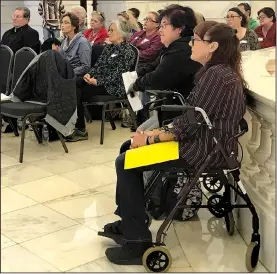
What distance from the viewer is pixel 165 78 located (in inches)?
137

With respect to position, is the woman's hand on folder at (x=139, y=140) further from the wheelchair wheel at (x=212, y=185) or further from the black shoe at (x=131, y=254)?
the wheelchair wheel at (x=212, y=185)

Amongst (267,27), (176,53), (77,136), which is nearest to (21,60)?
(77,136)

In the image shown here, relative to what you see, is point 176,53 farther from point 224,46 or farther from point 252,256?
point 252,256

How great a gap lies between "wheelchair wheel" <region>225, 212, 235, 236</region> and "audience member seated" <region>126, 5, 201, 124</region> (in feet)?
2.72

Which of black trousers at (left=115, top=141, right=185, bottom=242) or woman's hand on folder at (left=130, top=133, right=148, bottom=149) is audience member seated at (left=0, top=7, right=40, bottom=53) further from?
black trousers at (left=115, top=141, right=185, bottom=242)

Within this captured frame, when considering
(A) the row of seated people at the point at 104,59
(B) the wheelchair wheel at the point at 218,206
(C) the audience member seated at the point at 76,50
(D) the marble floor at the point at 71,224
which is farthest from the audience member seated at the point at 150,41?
(B) the wheelchair wheel at the point at 218,206

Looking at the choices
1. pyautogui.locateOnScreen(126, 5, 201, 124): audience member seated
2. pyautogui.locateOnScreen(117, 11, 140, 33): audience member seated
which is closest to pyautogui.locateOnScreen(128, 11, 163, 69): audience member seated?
pyautogui.locateOnScreen(117, 11, 140, 33): audience member seated

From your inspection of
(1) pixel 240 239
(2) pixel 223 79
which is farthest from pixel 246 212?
(2) pixel 223 79

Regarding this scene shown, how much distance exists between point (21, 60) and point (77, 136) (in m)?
0.98

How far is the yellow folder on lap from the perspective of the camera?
279cm

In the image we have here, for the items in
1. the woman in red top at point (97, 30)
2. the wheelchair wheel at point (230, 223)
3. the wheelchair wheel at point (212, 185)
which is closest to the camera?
the wheelchair wheel at point (230, 223)

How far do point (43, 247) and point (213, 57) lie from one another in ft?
4.77

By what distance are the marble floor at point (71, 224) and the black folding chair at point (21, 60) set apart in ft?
2.86

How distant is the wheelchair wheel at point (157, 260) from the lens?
2.80 meters
